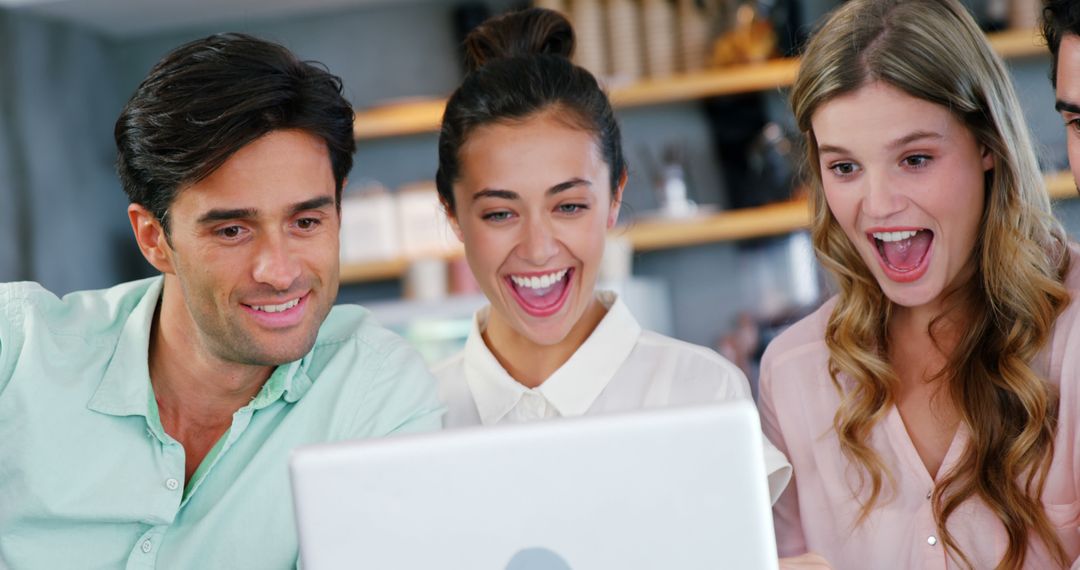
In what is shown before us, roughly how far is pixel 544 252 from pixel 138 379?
2.16 feet

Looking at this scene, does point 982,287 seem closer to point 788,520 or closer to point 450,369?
point 788,520

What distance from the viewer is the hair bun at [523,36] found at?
2.05 meters

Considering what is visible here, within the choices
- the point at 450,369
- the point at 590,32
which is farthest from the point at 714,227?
the point at 450,369

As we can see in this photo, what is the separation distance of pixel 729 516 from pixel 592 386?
913 mm

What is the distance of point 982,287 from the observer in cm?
182

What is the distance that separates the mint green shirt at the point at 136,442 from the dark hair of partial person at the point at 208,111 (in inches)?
9.7

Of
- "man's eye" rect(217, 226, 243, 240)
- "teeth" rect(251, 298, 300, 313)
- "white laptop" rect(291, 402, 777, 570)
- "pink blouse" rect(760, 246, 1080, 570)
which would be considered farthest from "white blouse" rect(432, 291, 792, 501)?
"white laptop" rect(291, 402, 777, 570)

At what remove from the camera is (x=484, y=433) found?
1009 mm

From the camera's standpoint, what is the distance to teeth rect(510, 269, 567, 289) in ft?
6.23

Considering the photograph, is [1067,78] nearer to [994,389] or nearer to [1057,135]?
A: [994,389]

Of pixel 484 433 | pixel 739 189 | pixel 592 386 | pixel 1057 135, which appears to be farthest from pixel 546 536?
pixel 1057 135

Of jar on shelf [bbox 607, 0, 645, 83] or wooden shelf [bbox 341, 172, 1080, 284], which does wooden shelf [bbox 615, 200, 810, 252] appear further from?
jar on shelf [bbox 607, 0, 645, 83]

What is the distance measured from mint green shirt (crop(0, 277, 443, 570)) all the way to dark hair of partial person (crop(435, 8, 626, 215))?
0.41m

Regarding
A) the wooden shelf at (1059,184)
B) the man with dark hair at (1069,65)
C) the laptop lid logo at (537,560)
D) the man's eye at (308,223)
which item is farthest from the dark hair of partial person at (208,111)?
the wooden shelf at (1059,184)
